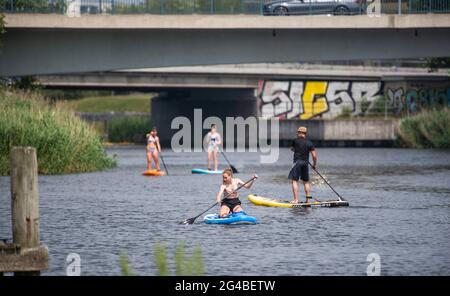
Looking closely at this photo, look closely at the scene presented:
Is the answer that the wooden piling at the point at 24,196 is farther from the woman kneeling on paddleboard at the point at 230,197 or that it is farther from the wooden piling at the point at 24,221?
the woman kneeling on paddleboard at the point at 230,197

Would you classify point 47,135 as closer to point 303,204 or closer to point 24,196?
point 303,204

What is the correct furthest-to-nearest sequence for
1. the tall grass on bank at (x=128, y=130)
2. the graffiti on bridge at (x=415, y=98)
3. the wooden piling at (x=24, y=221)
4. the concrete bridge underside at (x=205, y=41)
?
1. the tall grass on bank at (x=128, y=130)
2. the graffiti on bridge at (x=415, y=98)
3. the concrete bridge underside at (x=205, y=41)
4. the wooden piling at (x=24, y=221)

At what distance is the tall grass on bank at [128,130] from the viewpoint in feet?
304

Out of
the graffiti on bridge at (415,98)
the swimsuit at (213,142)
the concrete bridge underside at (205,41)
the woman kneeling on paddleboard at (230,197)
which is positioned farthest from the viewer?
the graffiti on bridge at (415,98)

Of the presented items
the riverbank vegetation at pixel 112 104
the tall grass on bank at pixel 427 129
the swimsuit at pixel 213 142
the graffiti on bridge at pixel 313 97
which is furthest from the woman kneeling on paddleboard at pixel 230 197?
the riverbank vegetation at pixel 112 104

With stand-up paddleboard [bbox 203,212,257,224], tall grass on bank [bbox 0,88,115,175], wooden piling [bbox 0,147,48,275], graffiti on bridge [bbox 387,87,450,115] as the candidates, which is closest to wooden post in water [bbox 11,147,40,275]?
wooden piling [bbox 0,147,48,275]

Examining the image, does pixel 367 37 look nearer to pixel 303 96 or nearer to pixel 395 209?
pixel 395 209

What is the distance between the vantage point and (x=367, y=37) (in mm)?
51688

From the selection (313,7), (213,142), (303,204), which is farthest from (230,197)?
(313,7)

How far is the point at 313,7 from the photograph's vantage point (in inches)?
2090

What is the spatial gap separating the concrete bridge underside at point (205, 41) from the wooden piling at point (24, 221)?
3132 centimetres

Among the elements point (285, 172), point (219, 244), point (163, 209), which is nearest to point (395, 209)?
point (163, 209)

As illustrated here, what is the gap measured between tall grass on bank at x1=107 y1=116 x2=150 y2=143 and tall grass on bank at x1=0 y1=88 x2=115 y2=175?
43249 millimetres

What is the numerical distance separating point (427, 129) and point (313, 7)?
2025 centimetres
